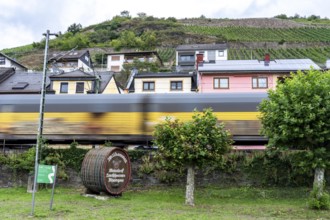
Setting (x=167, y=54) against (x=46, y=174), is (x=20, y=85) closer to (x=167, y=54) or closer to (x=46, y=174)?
(x=46, y=174)

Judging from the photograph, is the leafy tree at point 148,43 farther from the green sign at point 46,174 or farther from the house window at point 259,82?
the green sign at point 46,174

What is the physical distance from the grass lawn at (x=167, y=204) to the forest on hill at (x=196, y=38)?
58.3 metres

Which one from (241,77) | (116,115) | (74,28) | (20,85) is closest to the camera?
(116,115)

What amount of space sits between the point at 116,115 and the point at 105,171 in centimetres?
708

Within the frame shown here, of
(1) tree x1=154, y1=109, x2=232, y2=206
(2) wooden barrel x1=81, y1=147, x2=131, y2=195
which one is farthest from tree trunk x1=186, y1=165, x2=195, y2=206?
(2) wooden barrel x1=81, y1=147, x2=131, y2=195

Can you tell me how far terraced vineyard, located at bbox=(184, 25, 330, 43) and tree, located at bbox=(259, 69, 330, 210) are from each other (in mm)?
93406

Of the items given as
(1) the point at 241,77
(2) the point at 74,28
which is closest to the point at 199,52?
(1) the point at 241,77

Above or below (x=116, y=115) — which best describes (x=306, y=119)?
below

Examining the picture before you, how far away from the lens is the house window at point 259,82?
117 ft

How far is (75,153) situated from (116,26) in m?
126

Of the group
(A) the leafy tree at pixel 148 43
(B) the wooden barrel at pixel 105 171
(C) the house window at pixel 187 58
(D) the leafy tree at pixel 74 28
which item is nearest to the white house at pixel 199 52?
(C) the house window at pixel 187 58

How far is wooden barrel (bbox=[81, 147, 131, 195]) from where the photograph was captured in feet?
49.5

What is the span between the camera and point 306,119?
543 inches

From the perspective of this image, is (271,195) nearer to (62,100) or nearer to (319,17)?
(62,100)
